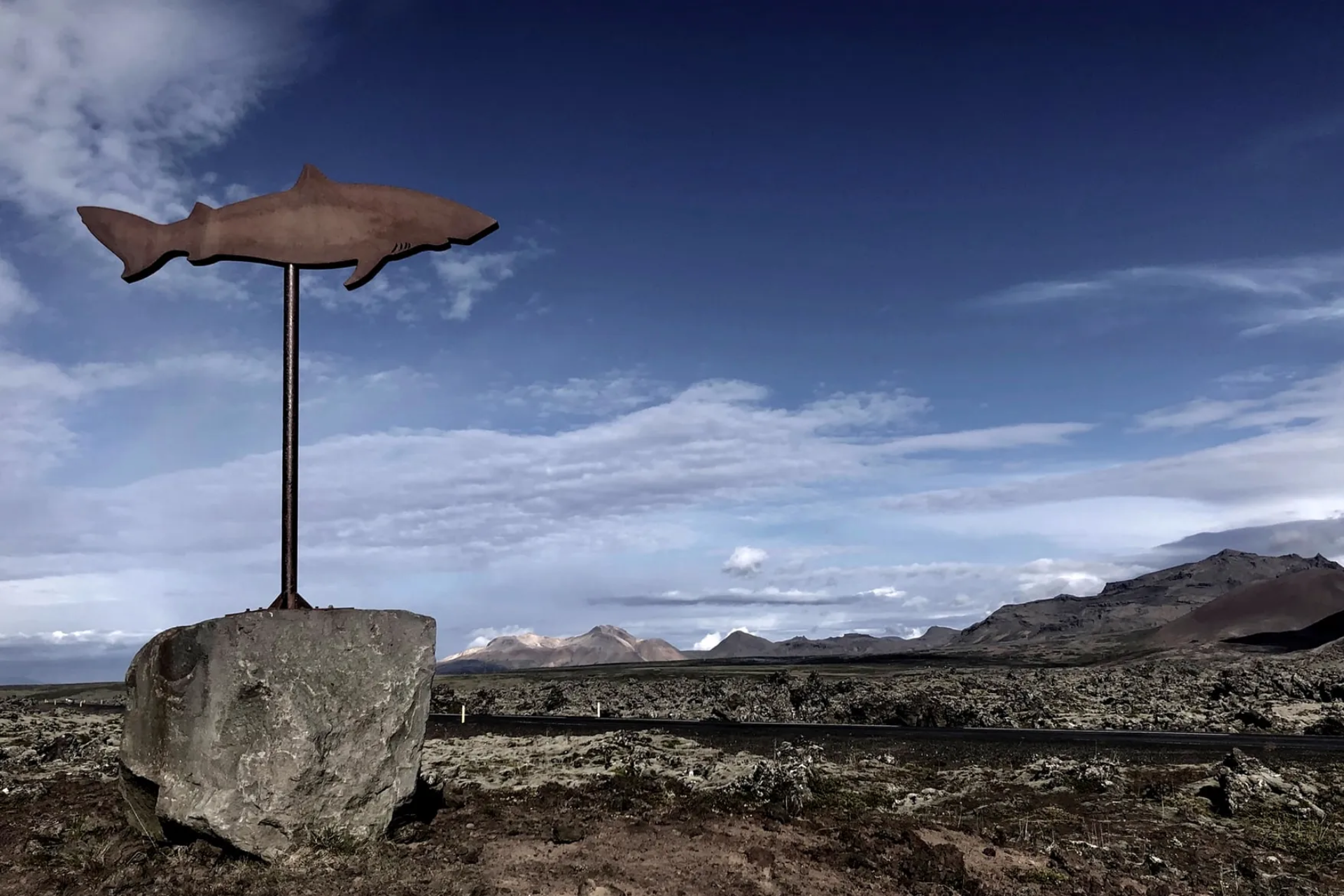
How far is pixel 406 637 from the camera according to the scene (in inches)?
430

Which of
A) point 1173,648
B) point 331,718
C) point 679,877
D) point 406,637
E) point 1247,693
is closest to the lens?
point 679,877

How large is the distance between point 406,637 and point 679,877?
165 inches

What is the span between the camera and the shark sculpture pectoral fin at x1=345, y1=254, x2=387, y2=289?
11781 millimetres

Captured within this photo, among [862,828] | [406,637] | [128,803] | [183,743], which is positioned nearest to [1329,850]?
[862,828]

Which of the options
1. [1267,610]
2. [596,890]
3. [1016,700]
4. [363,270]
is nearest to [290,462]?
[363,270]

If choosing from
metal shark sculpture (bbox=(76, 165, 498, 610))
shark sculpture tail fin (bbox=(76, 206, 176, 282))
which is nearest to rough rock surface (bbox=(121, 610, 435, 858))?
metal shark sculpture (bbox=(76, 165, 498, 610))

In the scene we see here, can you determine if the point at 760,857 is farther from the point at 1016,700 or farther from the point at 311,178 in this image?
the point at 1016,700

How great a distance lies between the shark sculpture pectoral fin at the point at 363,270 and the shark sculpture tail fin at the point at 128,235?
2551 millimetres

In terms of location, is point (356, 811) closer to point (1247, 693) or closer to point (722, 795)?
point (722, 795)

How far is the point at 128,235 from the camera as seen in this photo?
12109 millimetres

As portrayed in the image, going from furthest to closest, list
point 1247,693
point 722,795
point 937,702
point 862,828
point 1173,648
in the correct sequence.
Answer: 1. point 1173,648
2. point 1247,693
3. point 937,702
4. point 722,795
5. point 862,828

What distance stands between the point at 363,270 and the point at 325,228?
0.75 meters

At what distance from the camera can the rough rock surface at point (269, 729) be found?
9.74 metres

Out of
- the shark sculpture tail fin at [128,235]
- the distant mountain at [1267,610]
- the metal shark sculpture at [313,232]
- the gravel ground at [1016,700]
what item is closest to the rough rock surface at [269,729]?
the metal shark sculpture at [313,232]
